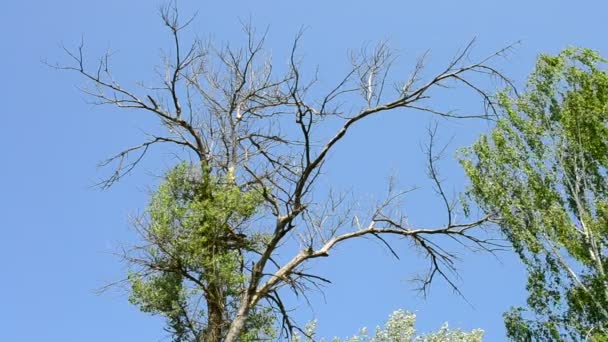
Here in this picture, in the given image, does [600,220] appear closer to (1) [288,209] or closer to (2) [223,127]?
(1) [288,209]

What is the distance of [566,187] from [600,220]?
86cm

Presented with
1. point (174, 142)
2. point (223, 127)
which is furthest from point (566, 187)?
point (174, 142)

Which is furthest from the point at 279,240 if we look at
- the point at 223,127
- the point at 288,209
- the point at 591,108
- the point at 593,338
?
the point at 591,108

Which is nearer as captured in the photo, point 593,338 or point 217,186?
point 593,338

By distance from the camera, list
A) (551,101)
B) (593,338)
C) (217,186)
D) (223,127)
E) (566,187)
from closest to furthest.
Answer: (593,338) → (217,186) → (223,127) → (566,187) → (551,101)

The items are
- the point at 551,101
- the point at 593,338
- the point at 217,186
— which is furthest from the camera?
the point at 551,101

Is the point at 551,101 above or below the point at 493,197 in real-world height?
above

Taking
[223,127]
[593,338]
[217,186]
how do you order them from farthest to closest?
1. [223,127]
2. [217,186]
3. [593,338]

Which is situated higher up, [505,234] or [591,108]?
[591,108]

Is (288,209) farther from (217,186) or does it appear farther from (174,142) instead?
(174,142)

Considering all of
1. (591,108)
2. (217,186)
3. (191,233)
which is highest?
(591,108)

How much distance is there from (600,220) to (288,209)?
4651mm

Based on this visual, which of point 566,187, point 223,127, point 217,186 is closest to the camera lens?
point 217,186

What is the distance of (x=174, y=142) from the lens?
10406 mm
